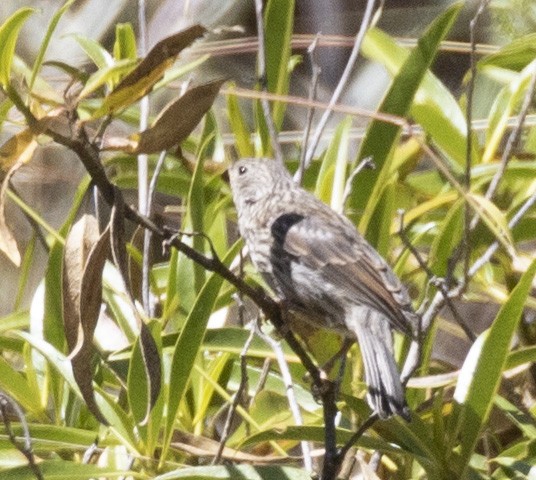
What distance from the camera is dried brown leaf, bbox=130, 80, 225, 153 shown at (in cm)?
188

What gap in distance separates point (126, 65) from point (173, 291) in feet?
2.47

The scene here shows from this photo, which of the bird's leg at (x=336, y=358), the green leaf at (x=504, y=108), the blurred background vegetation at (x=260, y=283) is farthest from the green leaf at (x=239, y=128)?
the bird's leg at (x=336, y=358)

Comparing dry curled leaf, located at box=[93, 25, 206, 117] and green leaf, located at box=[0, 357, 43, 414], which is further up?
dry curled leaf, located at box=[93, 25, 206, 117]

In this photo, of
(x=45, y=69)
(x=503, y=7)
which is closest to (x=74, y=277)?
(x=503, y=7)

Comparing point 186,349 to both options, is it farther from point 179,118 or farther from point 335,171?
point 335,171

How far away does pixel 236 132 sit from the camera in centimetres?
295

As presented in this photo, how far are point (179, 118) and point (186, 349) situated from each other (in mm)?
512

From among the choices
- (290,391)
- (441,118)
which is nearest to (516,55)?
(441,118)

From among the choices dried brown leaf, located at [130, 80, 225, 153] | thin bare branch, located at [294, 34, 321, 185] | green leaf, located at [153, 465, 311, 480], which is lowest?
green leaf, located at [153, 465, 311, 480]

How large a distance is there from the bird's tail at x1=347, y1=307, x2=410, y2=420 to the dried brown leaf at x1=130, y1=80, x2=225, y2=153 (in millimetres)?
558

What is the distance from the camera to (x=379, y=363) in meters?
2.22

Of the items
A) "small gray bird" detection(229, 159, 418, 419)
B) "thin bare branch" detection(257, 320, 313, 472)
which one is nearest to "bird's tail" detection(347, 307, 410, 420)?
"small gray bird" detection(229, 159, 418, 419)

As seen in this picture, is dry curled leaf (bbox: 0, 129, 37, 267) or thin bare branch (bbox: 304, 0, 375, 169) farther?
thin bare branch (bbox: 304, 0, 375, 169)

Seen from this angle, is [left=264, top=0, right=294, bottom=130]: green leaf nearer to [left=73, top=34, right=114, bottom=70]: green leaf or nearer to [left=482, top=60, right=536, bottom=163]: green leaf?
[left=73, top=34, right=114, bottom=70]: green leaf
